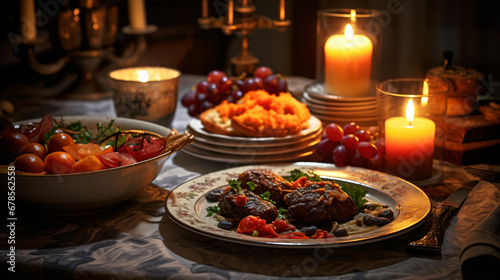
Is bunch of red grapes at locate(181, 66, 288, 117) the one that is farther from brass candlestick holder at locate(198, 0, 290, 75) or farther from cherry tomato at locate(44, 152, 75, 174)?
cherry tomato at locate(44, 152, 75, 174)

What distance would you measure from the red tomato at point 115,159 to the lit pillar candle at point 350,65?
0.90 metres

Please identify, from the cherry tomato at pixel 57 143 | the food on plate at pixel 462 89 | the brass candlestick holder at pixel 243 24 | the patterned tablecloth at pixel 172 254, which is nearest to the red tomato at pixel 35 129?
the cherry tomato at pixel 57 143

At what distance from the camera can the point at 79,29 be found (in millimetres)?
2129

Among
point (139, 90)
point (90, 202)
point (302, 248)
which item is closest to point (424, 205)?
point (302, 248)

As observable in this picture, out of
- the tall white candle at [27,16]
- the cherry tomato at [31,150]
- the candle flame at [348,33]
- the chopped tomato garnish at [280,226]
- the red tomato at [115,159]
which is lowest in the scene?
the chopped tomato garnish at [280,226]

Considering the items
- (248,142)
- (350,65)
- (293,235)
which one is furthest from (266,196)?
(350,65)

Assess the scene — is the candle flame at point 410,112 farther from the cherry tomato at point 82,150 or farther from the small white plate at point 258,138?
the cherry tomato at point 82,150

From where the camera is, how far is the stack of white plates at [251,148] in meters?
1.44

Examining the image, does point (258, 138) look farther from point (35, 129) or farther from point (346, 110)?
point (35, 129)

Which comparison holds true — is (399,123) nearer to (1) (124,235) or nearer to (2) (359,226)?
(2) (359,226)

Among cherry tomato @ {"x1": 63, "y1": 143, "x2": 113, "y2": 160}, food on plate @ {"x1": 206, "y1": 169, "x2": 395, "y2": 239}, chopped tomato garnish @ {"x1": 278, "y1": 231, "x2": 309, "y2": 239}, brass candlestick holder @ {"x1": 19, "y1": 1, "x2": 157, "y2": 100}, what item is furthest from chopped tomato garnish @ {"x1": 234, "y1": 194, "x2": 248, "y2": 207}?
brass candlestick holder @ {"x1": 19, "y1": 1, "x2": 157, "y2": 100}

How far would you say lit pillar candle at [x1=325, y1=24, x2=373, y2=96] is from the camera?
1.80 meters

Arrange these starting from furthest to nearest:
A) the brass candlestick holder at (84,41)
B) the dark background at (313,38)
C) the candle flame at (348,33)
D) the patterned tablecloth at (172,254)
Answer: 1. the dark background at (313,38)
2. the brass candlestick holder at (84,41)
3. the candle flame at (348,33)
4. the patterned tablecloth at (172,254)

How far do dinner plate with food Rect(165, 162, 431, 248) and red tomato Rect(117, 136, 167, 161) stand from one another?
104 mm
